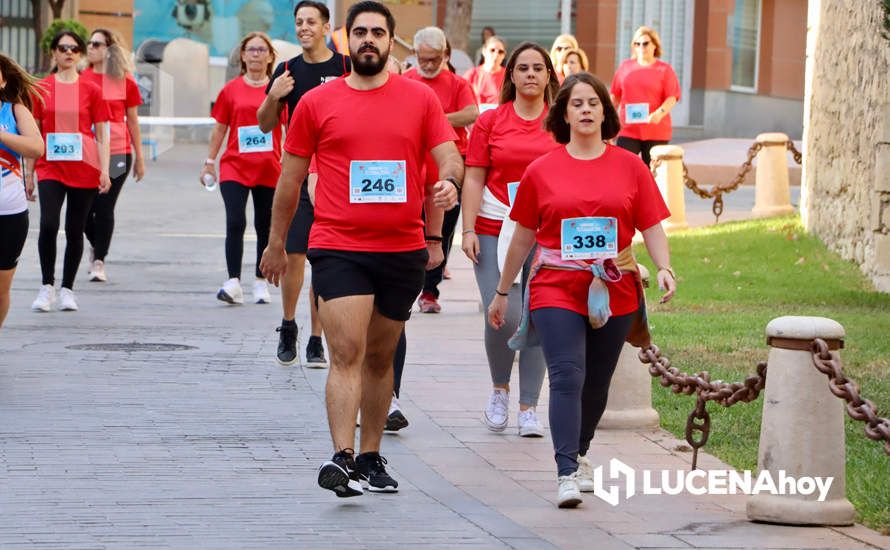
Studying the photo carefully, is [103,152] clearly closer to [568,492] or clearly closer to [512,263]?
[512,263]

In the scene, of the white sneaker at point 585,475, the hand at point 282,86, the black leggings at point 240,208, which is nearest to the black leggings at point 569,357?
the white sneaker at point 585,475

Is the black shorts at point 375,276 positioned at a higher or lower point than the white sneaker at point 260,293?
higher

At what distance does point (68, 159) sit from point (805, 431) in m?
7.31

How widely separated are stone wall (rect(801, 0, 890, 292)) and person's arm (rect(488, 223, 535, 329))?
7.62 m

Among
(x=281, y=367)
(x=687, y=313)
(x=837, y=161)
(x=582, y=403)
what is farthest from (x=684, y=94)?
(x=582, y=403)

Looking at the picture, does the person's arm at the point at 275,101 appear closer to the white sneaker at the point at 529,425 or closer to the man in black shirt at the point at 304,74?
the man in black shirt at the point at 304,74

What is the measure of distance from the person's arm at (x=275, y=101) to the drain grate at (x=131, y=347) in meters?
2.05

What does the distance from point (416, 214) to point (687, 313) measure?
6557mm

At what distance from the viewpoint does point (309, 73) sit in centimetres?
945

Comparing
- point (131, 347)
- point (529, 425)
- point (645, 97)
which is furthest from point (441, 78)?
point (645, 97)

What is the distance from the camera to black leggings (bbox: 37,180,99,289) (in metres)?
12.6

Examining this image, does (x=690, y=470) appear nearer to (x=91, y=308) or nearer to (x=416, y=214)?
(x=416, y=214)

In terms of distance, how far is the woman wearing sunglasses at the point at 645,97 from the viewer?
57.1ft

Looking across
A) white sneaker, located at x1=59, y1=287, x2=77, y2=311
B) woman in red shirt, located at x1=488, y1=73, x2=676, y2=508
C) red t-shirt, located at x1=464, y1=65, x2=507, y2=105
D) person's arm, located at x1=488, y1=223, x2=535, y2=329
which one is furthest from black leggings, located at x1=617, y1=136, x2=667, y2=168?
woman in red shirt, located at x1=488, y1=73, x2=676, y2=508
